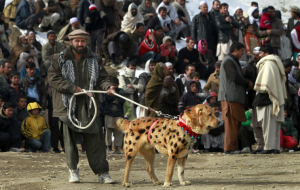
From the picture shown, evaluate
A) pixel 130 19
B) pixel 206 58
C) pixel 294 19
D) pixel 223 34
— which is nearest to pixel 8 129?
pixel 130 19

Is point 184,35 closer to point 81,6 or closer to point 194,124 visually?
point 81,6

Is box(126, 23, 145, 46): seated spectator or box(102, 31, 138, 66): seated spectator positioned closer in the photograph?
box(102, 31, 138, 66): seated spectator

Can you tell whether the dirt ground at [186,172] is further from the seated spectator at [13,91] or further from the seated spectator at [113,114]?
the seated spectator at [13,91]

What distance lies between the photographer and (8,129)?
12266 millimetres

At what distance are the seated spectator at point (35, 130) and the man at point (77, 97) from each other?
440 centimetres

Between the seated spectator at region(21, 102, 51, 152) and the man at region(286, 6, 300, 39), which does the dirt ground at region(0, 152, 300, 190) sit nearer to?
the seated spectator at region(21, 102, 51, 152)

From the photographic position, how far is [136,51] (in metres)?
17.1

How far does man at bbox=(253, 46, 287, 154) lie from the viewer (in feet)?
38.0

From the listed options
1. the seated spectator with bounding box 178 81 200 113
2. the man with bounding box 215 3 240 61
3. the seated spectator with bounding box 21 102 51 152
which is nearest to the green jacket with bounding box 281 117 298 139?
the seated spectator with bounding box 178 81 200 113

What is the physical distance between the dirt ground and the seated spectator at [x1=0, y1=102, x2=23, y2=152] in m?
0.76

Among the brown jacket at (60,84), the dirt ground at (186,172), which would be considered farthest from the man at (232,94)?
the brown jacket at (60,84)

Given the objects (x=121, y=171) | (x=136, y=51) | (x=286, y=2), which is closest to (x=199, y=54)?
(x=136, y=51)

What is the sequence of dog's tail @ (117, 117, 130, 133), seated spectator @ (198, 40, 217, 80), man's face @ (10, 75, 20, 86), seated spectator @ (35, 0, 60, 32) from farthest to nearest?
1. seated spectator @ (35, 0, 60, 32)
2. seated spectator @ (198, 40, 217, 80)
3. man's face @ (10, 75, 20, 86)
4. dog's tail @ (117, 117, 130, 133)

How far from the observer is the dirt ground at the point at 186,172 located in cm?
788
